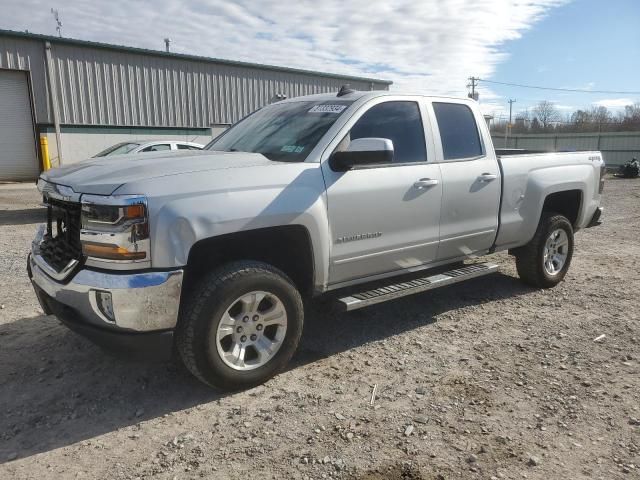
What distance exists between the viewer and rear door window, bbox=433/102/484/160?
4.53 meters

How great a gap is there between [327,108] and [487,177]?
1.65 m

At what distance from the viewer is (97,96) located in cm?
1925

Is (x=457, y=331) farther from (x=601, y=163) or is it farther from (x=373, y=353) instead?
(x=601, y=163)

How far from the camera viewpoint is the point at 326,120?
3965mm

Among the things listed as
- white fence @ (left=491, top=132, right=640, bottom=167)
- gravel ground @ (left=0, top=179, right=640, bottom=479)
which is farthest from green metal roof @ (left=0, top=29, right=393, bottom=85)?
gravel ground @ (left=0, top=179, right=640, bottom=479)

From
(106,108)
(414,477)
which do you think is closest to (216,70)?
(106,108)

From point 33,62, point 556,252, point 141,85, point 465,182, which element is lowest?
point 556,252

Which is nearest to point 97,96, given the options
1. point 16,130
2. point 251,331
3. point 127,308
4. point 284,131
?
point 16,130

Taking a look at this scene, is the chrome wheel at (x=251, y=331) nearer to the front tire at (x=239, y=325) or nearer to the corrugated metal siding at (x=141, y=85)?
the front tire at (x=239, y=325)

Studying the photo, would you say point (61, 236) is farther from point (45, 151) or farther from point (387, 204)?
point (45, 151)

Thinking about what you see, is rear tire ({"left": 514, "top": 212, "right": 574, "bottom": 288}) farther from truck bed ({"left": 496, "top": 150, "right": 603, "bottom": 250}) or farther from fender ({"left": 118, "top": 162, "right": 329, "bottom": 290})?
fender ({"left": 118, "top": 162, "right": 329, "bottom": 290})

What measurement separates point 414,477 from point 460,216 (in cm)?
251

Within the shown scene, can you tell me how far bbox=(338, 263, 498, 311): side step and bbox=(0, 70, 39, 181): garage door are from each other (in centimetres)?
1854

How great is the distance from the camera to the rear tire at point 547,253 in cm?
549
